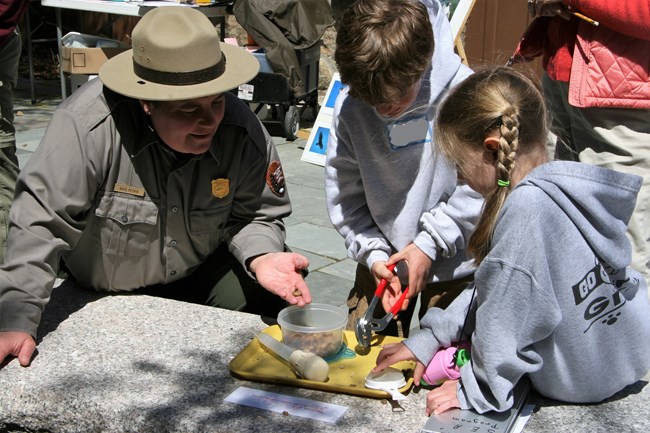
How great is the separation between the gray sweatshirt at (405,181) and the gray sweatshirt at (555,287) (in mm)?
648

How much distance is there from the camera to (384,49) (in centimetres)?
215

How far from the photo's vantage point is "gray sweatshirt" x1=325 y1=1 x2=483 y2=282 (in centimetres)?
246

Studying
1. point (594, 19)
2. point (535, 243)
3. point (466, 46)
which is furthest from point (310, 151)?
point (535, 243)

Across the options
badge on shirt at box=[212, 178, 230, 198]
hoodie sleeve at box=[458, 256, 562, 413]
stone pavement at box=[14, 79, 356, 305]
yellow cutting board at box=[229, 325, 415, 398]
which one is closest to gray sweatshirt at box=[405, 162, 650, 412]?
hoodie sleeve at box=[458, 256, 562, 413]

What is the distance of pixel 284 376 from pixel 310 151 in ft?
13.6

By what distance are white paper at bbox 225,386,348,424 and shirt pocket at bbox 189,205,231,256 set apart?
2.53ft

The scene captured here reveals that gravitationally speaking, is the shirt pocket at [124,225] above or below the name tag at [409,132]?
below

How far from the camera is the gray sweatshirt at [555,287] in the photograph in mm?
1724

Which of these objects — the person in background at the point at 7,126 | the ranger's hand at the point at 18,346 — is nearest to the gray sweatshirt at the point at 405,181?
the ranger's hand at the point at 18,346

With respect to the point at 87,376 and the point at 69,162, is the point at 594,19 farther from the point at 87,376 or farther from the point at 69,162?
the point at 87,376

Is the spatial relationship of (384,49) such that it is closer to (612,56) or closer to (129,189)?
(129,189)

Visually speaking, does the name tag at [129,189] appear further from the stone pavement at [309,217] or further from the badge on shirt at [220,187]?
the stone pavement at [309,217]

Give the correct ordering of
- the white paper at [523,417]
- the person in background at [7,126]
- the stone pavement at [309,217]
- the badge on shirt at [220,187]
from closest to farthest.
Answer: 1. the white paper at [523,417]
2. the badge on shirt at [220,187]
3. the person in background at [7,126]
4. the stone pavement at [309,217]

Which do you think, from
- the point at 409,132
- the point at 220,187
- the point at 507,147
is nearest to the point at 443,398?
the point at 507,147
